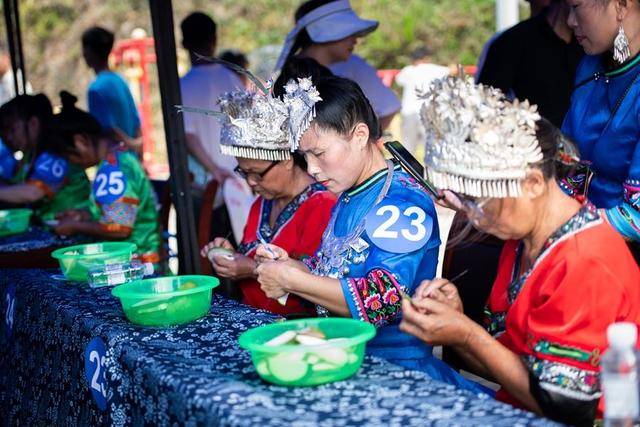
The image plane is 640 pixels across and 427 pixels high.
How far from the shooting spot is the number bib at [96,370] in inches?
91.2

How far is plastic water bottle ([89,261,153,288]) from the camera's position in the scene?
2.98 meters

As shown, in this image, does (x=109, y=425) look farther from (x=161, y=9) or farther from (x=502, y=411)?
(x=161, y=9)

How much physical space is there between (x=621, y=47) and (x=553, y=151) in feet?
2.27

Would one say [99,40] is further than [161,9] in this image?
Yes

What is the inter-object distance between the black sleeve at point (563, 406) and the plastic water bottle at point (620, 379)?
0.33m

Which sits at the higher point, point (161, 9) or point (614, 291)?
point (161, 9)

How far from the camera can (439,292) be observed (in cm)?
203

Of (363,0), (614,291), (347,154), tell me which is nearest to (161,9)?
(347,154)

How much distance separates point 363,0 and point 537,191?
14.2 metres

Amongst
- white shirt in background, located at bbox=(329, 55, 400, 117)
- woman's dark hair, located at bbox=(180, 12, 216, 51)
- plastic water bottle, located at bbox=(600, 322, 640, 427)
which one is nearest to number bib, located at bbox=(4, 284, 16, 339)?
white shirt in background, located at bbox=(329, 55, 400, 117)

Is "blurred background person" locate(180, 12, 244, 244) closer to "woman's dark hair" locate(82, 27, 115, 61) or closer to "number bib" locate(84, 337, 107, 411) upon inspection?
"woman's dark hair" locate(82, 27, 115, 61)

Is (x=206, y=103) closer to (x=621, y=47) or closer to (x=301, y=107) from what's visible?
(x=301, y=107)

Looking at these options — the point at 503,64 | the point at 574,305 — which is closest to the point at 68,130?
the point at 503,64

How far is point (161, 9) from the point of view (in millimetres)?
3543
